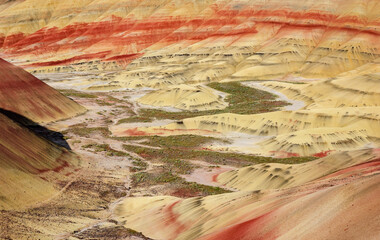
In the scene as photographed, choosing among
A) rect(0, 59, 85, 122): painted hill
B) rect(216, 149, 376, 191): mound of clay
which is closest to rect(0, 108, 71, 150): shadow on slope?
rect(0, 59, 85, 122): painted hill

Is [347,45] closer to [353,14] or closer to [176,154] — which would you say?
[353,14]

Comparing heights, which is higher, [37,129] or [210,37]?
[37,129]

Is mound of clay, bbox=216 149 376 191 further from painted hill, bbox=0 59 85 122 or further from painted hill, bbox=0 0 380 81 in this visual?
painted hill, bbox=0 0 380 81

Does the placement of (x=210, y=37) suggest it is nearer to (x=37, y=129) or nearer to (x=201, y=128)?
(x=201, y=128)

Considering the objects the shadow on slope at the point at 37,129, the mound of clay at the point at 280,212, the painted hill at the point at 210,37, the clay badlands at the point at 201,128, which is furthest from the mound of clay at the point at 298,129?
the painted hill at the point at 210,37

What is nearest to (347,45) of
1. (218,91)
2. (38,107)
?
(218,91)

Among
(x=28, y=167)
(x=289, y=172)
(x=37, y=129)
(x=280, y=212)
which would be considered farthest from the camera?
(x=37, y=129)

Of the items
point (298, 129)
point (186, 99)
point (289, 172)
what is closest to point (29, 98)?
point (186, 99)
